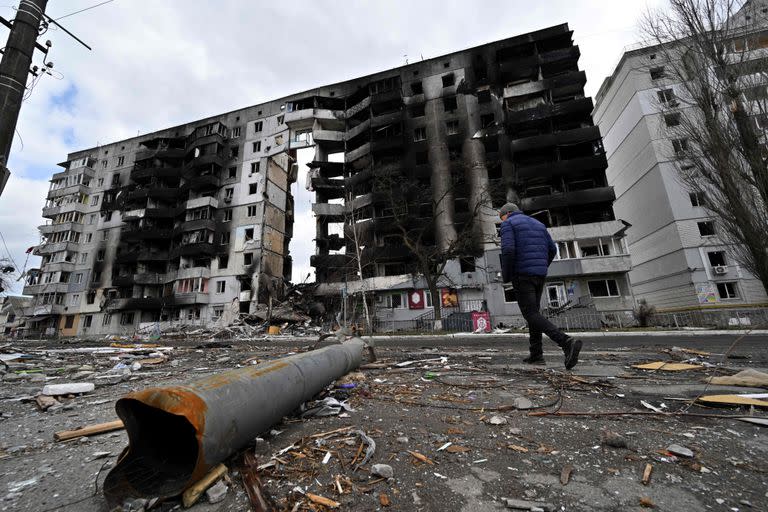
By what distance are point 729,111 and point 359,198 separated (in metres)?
25.7

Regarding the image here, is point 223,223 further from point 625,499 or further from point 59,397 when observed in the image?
point 625,499

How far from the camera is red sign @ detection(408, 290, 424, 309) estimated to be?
1078 inches

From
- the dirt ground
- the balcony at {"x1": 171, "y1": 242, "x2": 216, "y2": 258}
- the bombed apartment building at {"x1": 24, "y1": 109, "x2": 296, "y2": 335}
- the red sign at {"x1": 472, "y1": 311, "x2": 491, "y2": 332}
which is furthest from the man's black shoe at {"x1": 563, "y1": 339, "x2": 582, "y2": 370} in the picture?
the balcony at {"x1": 171, "y1": 242, "x2": 216, "y2": 258}

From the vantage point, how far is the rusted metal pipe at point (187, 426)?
156 cm

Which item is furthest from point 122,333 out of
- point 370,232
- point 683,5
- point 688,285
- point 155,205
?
point 688,285

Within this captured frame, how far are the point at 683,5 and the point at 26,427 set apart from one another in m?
19.7

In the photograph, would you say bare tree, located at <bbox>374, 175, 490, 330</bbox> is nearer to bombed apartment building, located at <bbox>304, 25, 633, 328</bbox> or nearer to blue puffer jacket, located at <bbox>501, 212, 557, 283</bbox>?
bombed apartment building, located at <bbox>304, 25, 633, 328</bbox>

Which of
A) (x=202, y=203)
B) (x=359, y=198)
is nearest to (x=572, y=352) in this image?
(x=359, y=198)

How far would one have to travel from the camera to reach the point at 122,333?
34625 millimetres

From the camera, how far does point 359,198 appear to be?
104 ft

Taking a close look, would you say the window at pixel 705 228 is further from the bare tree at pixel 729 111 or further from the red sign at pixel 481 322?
the red sign at pixel 481 322

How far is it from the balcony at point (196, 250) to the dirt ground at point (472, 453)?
1346 inches

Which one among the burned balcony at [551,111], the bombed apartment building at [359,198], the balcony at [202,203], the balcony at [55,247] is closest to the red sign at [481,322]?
the bombed apartment building at [359,198]

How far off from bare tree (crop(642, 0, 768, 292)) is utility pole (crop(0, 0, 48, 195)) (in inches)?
697
